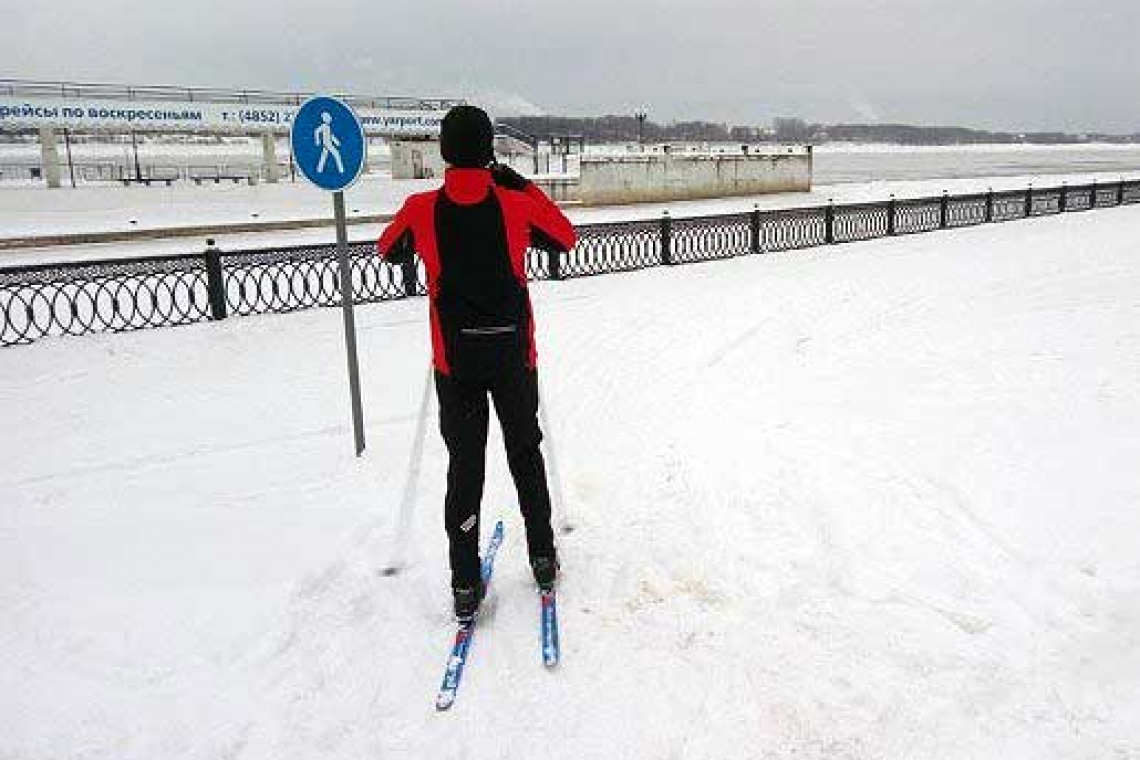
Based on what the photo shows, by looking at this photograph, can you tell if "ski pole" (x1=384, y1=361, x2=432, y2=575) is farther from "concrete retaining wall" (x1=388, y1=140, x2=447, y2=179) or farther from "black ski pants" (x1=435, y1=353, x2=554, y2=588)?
"concrete retaining wall" (x1=388, y1=140, x2=447, y2=179)

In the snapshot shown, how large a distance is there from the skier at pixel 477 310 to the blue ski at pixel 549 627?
0.07 m

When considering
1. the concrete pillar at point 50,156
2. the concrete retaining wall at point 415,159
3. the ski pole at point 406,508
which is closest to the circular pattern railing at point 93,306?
the ski pole at point 406,508

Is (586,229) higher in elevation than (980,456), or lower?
higher

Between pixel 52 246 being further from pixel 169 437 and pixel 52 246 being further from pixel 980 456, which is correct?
pixel 980 456

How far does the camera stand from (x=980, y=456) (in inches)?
230

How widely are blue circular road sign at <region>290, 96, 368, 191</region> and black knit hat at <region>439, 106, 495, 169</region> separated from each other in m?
2.40

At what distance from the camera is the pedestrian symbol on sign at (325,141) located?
219 inches

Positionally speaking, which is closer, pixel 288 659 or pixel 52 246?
pixel 288 659

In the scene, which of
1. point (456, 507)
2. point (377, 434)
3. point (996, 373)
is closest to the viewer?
point (456, 507)

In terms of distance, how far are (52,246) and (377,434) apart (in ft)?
67.0

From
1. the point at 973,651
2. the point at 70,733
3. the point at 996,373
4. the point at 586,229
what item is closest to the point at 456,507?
the point at 70,733

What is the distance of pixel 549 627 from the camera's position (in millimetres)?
3670

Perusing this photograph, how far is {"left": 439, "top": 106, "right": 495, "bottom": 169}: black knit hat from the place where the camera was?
3.38 m

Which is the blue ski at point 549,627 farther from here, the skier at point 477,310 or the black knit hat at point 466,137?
the black knit hat at point 466,137
